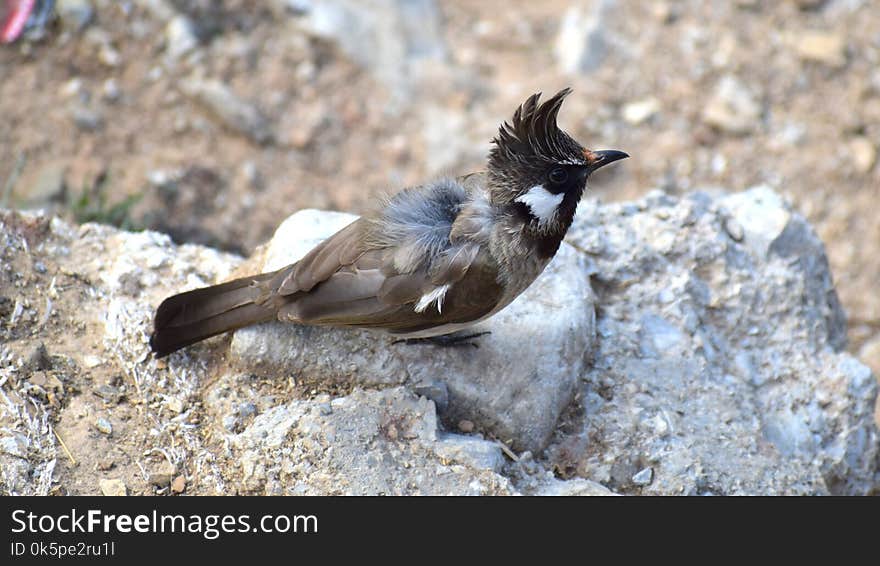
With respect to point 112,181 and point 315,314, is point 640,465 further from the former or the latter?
point 112,181

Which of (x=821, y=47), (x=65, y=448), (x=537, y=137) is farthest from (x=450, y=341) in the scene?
(x=821, y=47)

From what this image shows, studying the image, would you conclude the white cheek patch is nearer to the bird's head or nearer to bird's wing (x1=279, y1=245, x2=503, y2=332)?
the bird's head

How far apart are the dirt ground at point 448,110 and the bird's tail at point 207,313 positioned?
2.15 meters

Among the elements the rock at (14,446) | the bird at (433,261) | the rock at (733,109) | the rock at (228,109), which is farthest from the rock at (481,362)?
the rock at (733,109)

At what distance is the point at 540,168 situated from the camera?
382cm

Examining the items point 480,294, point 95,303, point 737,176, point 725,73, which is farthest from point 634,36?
point 95,303

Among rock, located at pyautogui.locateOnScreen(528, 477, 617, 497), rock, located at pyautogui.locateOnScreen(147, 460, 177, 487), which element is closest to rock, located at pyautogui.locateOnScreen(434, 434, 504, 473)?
rock, located at pyautogui.locateOnScreen(528, 477, 617, 497)

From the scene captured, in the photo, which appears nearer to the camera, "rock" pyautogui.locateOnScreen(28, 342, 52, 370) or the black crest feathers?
the black crest feathers

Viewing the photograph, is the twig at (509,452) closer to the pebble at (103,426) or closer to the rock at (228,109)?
the pebble at (103,426)

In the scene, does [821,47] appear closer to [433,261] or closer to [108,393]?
[433,261]

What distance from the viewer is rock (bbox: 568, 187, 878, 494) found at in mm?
4109

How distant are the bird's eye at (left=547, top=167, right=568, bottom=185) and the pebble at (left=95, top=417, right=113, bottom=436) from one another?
1.91 m

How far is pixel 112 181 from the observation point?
6.36 metres

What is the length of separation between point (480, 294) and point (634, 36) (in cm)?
439
